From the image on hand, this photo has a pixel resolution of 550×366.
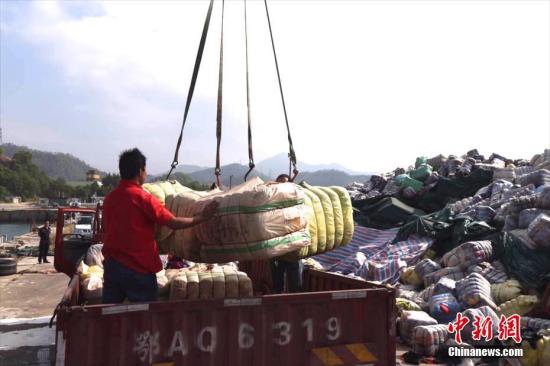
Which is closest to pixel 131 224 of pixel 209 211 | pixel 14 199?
pixel 209 211

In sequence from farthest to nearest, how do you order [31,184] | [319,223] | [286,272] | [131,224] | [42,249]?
[31,184]
[42,249]
[286,272]
[319,223]
[131,224]

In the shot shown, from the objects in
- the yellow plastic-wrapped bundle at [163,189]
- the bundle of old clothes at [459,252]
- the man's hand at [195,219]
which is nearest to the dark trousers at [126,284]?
the man's hand at [195,219]

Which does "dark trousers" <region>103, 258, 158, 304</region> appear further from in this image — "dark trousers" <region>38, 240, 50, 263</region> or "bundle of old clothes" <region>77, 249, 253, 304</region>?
"dark trousers" <region>38, 240, 50, 263</region>

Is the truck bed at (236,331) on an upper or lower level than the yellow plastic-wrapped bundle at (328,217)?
lower

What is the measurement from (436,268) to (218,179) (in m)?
5.11

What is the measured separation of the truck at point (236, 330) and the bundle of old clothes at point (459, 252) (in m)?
2.53

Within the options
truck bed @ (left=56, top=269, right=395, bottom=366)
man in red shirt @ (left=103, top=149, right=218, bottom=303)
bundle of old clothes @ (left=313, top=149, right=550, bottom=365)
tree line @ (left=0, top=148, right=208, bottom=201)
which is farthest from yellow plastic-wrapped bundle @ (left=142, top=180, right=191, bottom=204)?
tree line @ (left=0, top=148, right=208, bottom=201)

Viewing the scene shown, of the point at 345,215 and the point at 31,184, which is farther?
the point at 31,184

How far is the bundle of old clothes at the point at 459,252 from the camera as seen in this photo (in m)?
6.50

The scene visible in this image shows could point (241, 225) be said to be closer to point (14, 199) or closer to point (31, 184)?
point (14, 199)

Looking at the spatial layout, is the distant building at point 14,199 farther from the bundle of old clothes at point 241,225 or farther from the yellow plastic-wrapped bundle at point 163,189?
the bundle of old clothes at point 241,225

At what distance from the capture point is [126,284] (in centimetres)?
356

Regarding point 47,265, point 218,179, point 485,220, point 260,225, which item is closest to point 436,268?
point 485,220

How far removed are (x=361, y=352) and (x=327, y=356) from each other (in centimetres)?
31
